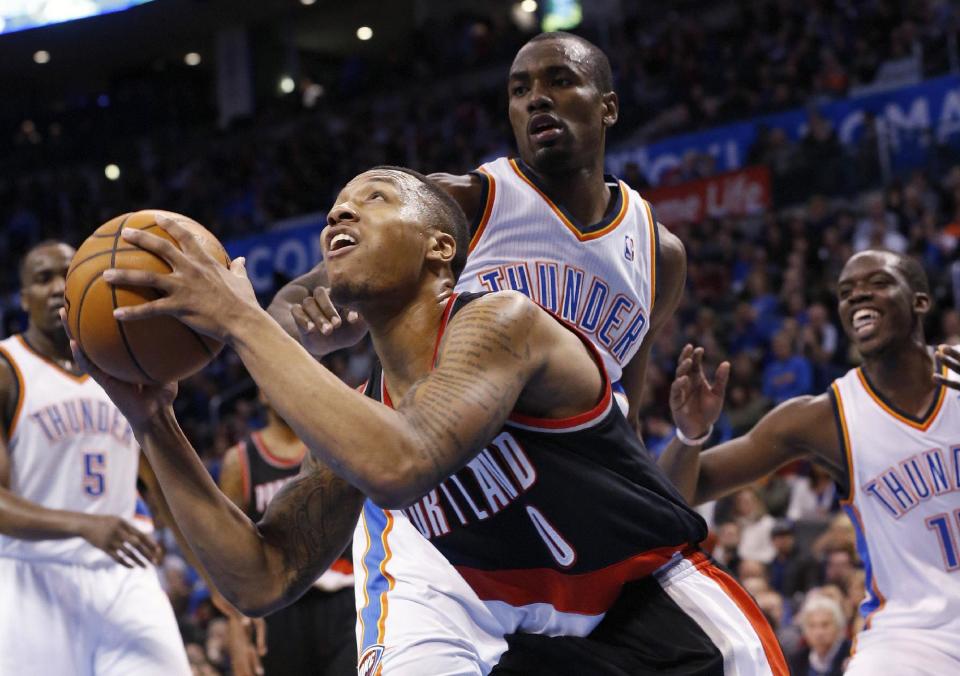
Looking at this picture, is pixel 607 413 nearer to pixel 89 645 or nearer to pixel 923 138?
pixel 89 645

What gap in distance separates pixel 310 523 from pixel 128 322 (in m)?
0.74

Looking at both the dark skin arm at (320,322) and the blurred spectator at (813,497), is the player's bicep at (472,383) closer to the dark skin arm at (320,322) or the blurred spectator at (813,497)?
the dark skin arm at (320,322)

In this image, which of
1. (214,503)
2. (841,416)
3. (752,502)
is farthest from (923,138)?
(214,503)

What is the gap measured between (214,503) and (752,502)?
18.3 feet

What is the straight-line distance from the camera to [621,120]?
1593cm

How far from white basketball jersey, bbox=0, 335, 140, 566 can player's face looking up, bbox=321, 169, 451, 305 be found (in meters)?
2.67

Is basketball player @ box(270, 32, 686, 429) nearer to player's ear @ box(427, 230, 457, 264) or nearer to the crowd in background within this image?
player's ear @ box(427, 230, 457, 264)

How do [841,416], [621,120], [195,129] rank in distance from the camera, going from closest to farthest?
[841,416], [621,120], [195,129]

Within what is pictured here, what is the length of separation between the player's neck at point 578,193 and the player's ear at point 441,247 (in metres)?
1.32

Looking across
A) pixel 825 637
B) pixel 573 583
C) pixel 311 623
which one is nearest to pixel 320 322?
pixel 573 583

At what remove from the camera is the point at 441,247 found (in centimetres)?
298

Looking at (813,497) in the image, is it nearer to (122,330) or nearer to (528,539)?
(528,539)

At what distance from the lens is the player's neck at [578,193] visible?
14.1ft

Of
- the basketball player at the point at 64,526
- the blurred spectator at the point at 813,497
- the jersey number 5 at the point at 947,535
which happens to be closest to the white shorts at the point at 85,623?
the basketball player at the point at 64,526
